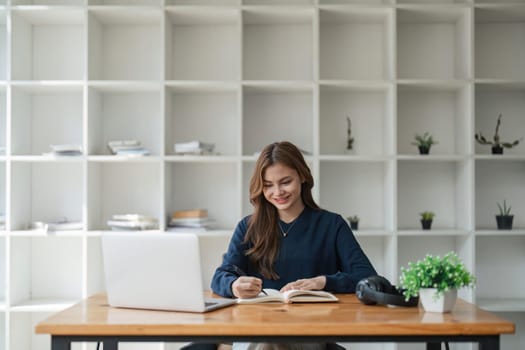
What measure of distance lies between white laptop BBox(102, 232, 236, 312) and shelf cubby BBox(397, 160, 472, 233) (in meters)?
2.40

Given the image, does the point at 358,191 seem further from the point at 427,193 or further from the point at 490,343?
the point at 490,343

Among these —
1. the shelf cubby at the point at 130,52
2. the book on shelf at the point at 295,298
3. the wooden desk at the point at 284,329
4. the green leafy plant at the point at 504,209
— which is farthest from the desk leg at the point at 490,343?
the shelf cubby at the point at 130,52

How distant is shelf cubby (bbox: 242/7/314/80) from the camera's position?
4.19 metres

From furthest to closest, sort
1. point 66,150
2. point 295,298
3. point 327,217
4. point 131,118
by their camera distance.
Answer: point 131,118 < point 66,150 < point 327,217 < point 295,298

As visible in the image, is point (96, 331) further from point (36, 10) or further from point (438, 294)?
point (36, 10)

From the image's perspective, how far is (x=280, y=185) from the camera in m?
2.72

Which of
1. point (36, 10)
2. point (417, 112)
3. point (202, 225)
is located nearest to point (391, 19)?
point (417, 112)

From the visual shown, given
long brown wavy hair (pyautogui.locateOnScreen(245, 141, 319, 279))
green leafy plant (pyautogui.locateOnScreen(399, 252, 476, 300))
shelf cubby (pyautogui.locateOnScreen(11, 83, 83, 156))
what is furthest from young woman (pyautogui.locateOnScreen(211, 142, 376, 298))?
shelf cubby (pyautogui.locateOnScreen(11, 83, 83, 156))

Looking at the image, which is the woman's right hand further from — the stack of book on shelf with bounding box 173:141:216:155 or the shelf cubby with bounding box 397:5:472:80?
the shelf cubby with bounding box 397:5:472:80

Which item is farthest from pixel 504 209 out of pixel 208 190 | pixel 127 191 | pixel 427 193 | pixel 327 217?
pixel 127 191

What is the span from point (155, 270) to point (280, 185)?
0.88 m

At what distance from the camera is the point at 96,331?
180 centimetres

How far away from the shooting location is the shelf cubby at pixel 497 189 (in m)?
4.17

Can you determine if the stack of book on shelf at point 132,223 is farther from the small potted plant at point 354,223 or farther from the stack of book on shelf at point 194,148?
the small potted plant at point 354,223
